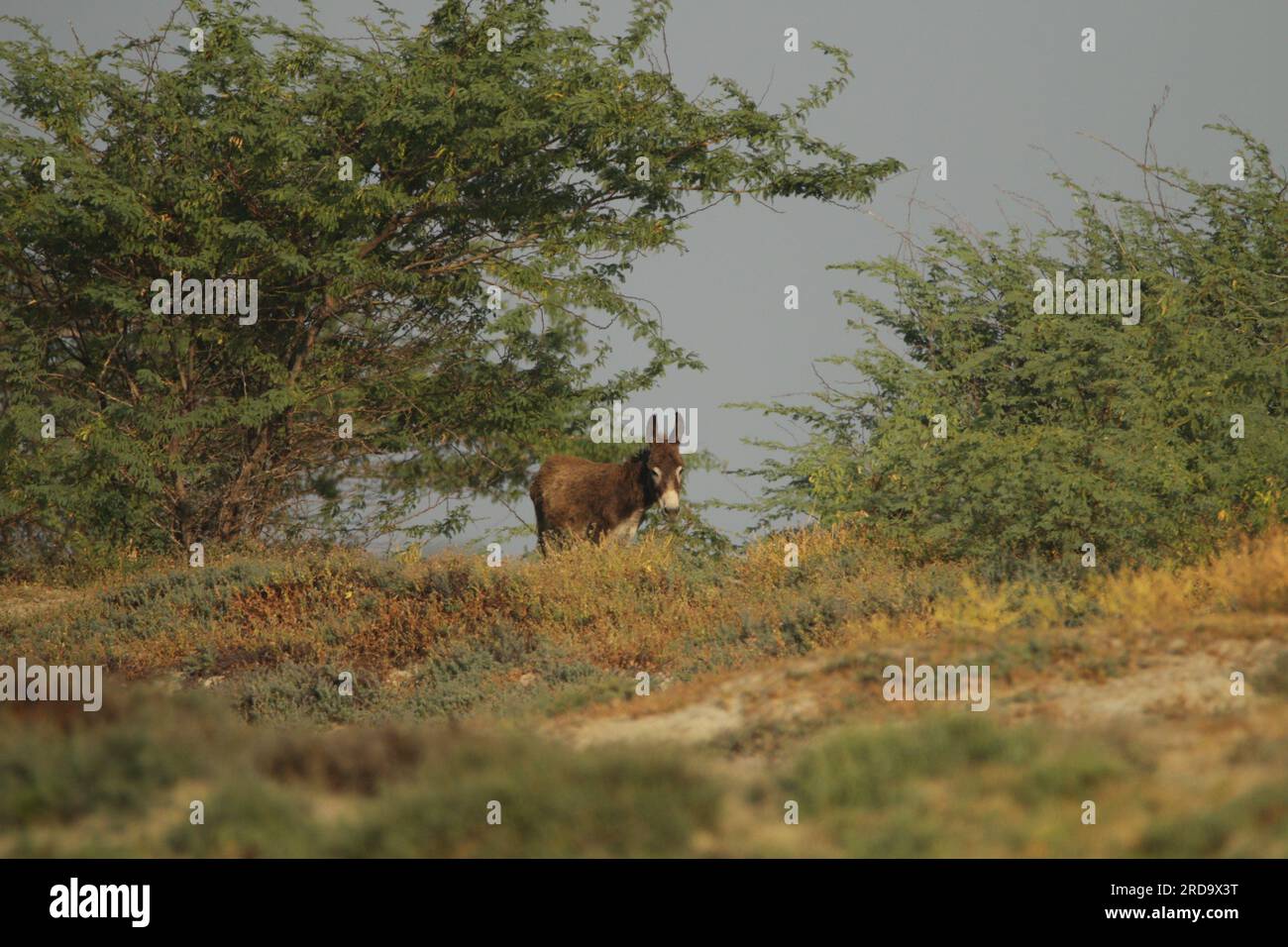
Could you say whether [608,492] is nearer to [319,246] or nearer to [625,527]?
[625,527]

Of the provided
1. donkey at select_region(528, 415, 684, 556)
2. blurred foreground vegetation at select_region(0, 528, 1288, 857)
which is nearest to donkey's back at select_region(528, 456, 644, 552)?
donkey at select_region(528, 415, 684, 556)

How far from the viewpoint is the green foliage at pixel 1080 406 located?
625 inches

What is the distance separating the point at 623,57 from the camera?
24297 mm

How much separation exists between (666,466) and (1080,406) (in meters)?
5.70

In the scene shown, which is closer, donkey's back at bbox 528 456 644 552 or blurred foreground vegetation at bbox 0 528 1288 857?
blurred foreground vegetation at bbox 0 528 1288 857

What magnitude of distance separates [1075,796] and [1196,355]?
12.3m

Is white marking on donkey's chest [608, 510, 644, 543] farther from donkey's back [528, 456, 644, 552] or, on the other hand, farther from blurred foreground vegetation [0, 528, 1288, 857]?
blurred foreground vegetation [0, 528, 1288, 857]

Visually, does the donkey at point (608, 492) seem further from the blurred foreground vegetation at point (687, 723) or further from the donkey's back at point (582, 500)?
the blurred foreground vegetation at point (687, 723)

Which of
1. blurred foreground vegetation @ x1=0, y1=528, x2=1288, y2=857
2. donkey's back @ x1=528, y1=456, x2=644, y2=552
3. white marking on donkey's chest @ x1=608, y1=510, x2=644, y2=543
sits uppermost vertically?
donkey's back @ x1=528, y1=456, x2=644, y2=552

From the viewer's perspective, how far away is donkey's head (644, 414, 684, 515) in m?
18.6

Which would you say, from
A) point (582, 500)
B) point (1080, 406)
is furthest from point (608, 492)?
point (1080, 406)

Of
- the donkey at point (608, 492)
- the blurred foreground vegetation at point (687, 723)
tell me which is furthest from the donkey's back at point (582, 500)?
the blurred foreground vegetation at point (687, 723)

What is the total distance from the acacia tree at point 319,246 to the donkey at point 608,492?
3.87 m

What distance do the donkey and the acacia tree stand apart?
3.87m
